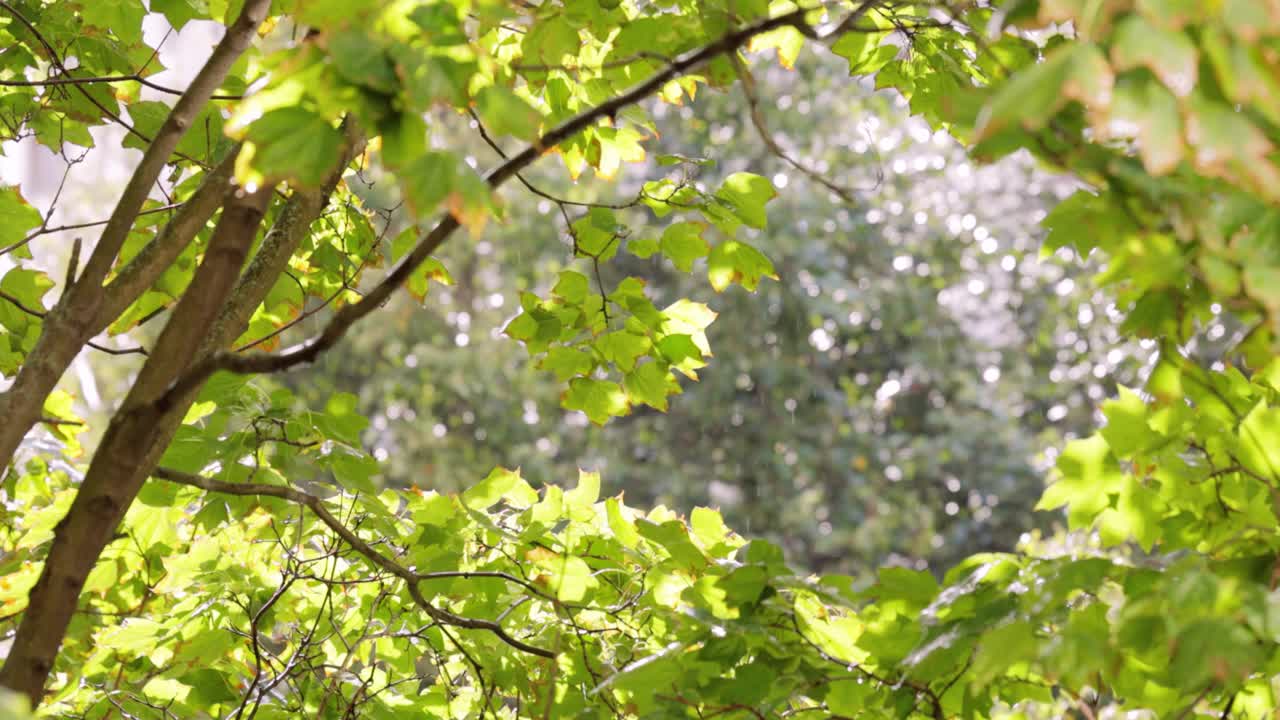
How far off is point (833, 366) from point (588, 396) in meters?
7.52

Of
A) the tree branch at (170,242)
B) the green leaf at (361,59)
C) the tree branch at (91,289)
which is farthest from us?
the tree branch at (170,242)

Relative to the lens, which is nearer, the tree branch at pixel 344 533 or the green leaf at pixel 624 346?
the tree branch at pixel 344 533

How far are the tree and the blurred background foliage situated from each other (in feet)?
21.7

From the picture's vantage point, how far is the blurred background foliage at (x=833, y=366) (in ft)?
28.4

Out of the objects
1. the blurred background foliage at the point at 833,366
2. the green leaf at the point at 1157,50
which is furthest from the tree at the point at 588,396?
the blurred background foliage at the point at 833,366

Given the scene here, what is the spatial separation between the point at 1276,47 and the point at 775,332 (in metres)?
8.14

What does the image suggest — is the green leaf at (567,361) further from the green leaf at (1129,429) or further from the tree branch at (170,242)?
the green leaf at (1129,429)

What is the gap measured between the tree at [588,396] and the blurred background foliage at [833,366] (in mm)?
6600

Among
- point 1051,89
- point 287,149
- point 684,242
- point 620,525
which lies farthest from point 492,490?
point 1051,89

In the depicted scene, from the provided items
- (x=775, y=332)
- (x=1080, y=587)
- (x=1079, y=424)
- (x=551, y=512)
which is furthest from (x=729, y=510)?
(x=1080, y=587)

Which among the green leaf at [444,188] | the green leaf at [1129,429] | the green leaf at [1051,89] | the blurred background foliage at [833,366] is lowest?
the green leaf at [1129,429]

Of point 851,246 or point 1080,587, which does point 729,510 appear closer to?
point 851,246

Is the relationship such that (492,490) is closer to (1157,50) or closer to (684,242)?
(684,242)

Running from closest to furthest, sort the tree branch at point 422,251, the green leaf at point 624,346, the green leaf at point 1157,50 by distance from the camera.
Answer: the green leaf at point 1157,50 < the tree branch at point 422,251 < the green leaf at point 624,346
